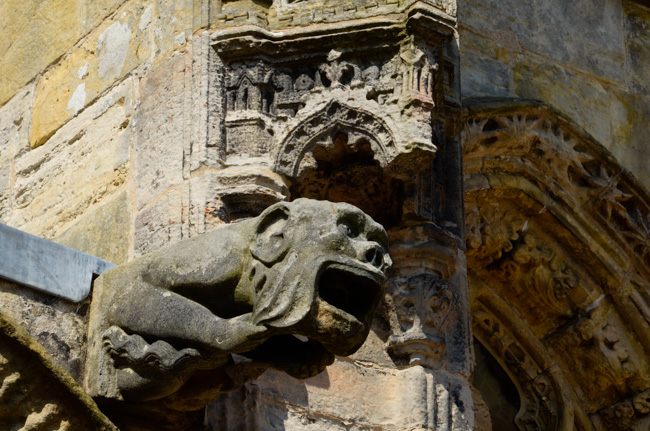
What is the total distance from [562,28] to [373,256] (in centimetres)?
347

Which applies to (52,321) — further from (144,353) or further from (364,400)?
(364,400)

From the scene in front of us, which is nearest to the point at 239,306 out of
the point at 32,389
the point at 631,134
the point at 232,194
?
the point at 32,389

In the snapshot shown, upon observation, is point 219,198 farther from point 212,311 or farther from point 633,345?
point 633,345

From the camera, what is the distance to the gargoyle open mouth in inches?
176

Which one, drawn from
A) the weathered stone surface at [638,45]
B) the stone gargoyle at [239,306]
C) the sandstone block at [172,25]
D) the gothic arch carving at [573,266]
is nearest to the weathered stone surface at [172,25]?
the sandstone block at [172,25]

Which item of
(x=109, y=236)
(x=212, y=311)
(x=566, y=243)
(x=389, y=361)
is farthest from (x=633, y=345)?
(x=212, y=311)

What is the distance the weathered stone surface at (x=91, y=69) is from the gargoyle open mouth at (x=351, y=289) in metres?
1.69

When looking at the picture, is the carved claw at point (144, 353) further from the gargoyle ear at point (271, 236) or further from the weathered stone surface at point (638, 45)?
the weathered stone surface at point (638, 45)

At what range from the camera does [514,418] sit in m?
7.39

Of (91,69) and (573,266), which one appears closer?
(91,69)

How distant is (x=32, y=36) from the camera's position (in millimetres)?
6945

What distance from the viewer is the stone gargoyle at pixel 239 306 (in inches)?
175

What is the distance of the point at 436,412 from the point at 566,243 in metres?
1.98

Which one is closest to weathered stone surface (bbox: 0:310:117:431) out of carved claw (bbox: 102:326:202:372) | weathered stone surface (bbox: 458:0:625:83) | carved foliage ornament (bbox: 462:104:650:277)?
carved claw (bbox: 102:326:202:372)
